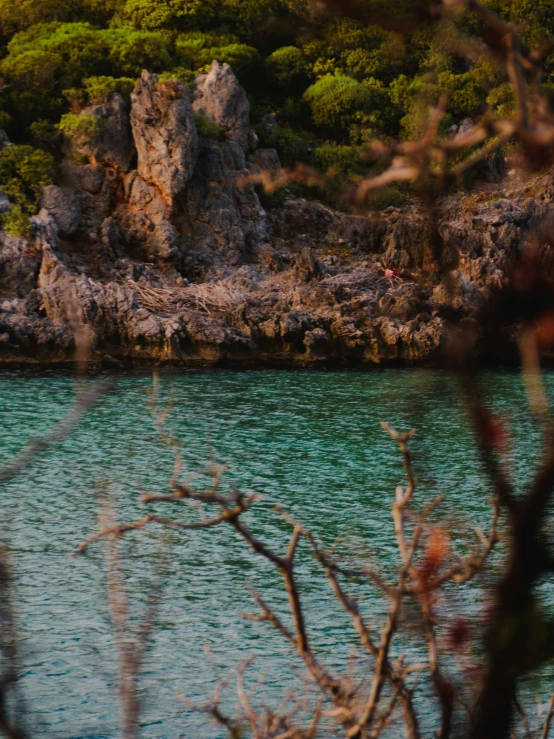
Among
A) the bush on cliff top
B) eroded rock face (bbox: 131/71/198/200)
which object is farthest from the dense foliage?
eroded rock face (bbox: 131/71/198/200)

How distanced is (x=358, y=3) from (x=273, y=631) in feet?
35.0

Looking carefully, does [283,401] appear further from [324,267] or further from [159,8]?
[159,8]

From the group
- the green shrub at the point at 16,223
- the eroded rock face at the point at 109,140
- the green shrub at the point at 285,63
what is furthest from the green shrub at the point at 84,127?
the green shrub at the point at 285,63

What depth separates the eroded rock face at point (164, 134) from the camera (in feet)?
110

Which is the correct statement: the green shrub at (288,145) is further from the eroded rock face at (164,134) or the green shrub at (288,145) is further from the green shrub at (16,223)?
the green shrub at (16,223)

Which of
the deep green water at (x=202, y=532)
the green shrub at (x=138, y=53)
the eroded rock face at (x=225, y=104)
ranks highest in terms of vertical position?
the green shrub at (x=138, y=53)

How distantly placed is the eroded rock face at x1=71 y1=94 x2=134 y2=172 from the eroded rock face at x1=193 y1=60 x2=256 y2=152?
3.53 metres

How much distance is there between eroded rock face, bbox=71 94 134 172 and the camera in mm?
34281

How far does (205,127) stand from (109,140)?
3320 mm

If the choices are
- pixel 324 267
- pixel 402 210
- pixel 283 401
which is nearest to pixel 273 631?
pixel 283 401

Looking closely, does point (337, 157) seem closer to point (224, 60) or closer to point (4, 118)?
point (224, 60)

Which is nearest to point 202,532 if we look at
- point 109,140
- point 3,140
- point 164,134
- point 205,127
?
point 164,134

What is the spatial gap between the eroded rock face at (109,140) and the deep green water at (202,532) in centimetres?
928

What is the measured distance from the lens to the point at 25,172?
108ft
